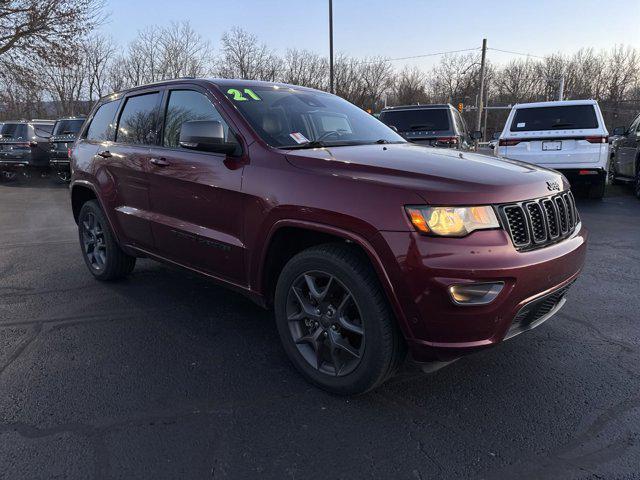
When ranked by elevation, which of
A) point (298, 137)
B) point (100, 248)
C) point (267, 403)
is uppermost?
point (298, 137)

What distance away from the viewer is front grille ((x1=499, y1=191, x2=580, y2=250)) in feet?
8.13

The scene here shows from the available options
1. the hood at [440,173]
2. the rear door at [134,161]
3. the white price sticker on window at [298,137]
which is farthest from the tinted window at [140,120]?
the hood at [440,173]

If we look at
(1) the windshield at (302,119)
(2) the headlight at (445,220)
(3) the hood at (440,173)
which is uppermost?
(1) the windshield at (302,119)

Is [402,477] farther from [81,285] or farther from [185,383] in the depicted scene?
[81,285]

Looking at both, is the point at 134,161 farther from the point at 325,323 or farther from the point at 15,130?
the point at 15,130

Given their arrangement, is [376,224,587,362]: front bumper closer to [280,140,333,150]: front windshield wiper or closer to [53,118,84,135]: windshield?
[280,140,333,150]: front windshield wiper

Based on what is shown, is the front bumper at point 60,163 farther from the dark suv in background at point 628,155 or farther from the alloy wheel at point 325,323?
the dark suv in background at point 628,155

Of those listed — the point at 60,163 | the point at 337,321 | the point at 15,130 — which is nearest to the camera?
the point at 337,321

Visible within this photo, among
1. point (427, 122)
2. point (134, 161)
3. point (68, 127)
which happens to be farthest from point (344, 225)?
point (68, 127)

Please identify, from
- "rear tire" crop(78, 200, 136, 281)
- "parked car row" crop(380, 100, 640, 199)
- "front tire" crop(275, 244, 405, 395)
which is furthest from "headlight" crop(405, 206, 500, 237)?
"parked car row" crop(380, 100, 640, 199)

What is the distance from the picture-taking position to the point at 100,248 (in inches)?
198

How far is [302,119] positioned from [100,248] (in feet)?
8.82

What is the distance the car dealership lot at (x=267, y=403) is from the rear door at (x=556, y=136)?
546 cm

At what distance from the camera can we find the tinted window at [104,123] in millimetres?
4691
